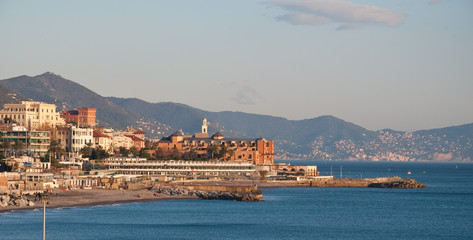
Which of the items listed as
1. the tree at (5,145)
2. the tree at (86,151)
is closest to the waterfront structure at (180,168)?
the tree at (86,151)

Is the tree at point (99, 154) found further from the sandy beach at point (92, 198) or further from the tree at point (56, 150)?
the sandy beach at point (92, 198)

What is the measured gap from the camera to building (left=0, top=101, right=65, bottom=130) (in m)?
177

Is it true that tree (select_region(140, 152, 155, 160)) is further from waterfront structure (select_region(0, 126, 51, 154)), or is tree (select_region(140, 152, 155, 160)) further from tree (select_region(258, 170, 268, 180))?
waterfront structure (select_region(0, 126, 51, 154))

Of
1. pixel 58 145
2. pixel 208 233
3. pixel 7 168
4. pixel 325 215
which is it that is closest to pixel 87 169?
pixel 58 145

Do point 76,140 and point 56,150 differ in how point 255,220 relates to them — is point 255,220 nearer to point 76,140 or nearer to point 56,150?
point 56,150

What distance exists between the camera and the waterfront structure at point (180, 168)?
171m

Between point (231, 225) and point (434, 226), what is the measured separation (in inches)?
1003

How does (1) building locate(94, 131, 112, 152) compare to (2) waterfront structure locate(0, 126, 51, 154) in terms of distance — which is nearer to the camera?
(2) waterfront structure locate(0, 126, 51, 154)

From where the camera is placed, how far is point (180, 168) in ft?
600

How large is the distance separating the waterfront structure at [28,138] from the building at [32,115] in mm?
18004

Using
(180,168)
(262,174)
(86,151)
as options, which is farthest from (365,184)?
(86,151)

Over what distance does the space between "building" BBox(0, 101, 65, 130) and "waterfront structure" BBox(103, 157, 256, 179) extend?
70.0 ft

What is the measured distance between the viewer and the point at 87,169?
15712 cm

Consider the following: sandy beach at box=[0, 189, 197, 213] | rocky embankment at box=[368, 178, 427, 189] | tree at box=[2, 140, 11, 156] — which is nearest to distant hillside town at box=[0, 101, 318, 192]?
tree at box=[2, 140, 11, 156]
